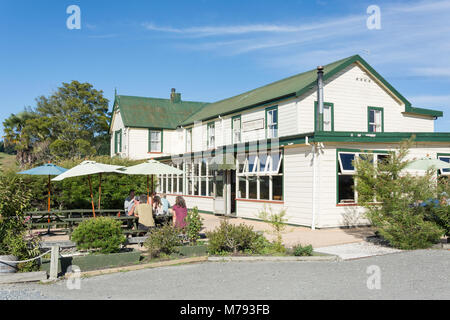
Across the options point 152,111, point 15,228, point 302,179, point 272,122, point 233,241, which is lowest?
point 233,241

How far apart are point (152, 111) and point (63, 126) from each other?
14.5 meters

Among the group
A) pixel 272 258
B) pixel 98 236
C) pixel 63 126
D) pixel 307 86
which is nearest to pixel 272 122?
pixel 307 86

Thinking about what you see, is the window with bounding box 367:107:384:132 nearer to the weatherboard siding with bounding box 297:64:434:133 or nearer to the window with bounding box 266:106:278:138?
the weatherboard siding with bounding box 297:64:434:133

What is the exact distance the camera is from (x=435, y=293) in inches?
247

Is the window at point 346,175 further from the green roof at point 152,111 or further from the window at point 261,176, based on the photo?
the green roof at point 152,111

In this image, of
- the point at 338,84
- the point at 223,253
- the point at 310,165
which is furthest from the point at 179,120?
the point at 223,253

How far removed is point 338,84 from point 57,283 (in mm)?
15880

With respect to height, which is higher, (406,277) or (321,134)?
(321,134)

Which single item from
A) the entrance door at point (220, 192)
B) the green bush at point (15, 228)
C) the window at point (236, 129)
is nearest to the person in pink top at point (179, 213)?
the green bush at point (15, 228)

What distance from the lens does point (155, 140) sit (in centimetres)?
3059

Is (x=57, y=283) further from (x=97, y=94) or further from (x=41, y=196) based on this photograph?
(x=97, y=94)

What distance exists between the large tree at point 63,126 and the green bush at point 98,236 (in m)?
30.0

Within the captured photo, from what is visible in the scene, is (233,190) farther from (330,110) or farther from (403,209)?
(403,209)

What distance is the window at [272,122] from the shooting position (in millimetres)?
19188
